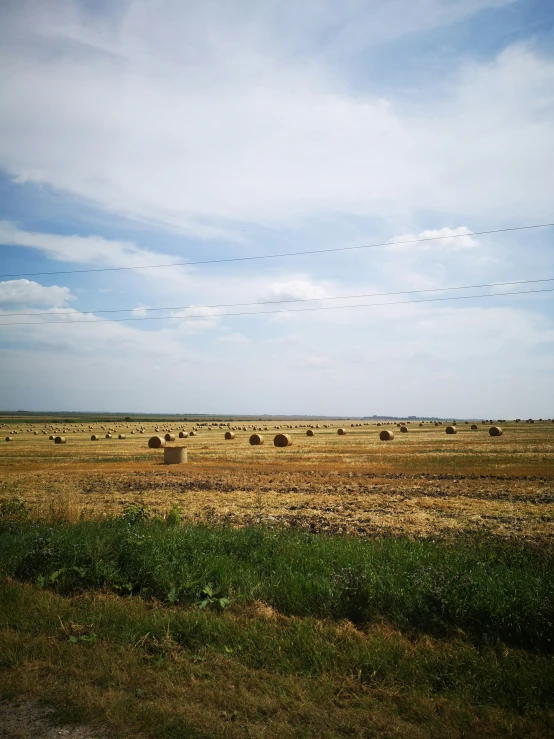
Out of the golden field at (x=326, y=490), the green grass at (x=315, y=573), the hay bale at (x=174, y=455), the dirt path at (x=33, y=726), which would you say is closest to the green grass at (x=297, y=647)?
the green grass at (x=315, y=573)

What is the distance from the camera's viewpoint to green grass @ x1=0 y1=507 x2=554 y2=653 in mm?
5875

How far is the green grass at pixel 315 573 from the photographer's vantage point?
19.3ft

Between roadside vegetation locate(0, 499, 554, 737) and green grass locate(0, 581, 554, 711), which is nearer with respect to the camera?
roadside vegetation locate(0, 499, 554, 737)

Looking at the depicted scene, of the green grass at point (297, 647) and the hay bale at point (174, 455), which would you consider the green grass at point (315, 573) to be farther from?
the hay bale at point (174, 455)

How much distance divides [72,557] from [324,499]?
9.21 meters

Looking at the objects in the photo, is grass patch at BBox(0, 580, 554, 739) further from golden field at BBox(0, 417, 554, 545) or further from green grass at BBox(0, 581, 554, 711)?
golden field at BBox(0, 417, 554, 545)

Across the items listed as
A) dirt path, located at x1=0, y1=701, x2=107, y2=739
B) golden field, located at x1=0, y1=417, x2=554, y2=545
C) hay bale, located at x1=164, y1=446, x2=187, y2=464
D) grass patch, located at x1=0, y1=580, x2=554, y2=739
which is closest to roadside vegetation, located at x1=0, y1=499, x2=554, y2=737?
grass patch, located at x1=0, y1=580, x2=554, y2=739

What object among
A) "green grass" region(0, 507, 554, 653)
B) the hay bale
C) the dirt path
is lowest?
the hay bale

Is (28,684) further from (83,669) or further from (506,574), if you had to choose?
(506,574)

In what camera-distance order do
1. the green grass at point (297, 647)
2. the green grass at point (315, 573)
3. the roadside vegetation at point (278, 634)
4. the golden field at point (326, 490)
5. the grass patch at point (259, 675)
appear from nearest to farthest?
the grass patch at point (259, 675), the roadside vegetation at point (278, 634), the green grass at point (297, 647), the green grass at point (315, 573), the golden field at point (326, 490)

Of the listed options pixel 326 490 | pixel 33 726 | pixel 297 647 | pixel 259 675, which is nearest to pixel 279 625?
pixel 297 647

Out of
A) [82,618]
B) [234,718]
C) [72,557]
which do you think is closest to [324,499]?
[72,557]

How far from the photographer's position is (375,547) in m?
8.52

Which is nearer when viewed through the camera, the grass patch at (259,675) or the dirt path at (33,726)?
the dirt path at (33,726)
